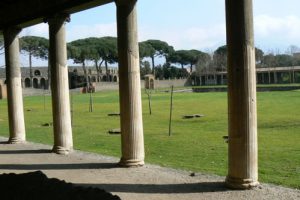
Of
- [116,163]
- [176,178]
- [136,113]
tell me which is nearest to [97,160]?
[116,163]

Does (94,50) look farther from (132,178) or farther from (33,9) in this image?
(132,178)

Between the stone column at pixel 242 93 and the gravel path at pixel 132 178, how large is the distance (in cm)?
32

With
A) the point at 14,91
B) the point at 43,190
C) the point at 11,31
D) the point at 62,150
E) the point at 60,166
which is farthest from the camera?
the point at 14,91

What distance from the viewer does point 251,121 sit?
789 cm

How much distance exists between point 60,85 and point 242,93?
6011 millimetres

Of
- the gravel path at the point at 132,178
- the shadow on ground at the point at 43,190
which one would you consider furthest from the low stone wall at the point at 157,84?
the shadow on ground at the point at 43,190

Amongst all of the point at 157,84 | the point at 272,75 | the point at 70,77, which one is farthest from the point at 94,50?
the point at 272,75

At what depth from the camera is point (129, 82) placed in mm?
10195

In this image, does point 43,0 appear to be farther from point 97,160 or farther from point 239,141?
point 239,141

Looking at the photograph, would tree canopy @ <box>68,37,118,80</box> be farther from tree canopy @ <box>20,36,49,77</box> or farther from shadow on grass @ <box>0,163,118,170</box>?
shadow on grass @ <box>0,163,118,170</box>

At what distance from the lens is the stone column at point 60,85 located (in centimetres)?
1249

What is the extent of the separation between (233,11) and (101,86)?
90689mm

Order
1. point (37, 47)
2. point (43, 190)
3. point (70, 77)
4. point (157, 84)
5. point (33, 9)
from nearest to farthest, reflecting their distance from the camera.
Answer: point (43, 190) < point (33, 9) < point (37, 47) < point (70, 77) < point (157, 84)

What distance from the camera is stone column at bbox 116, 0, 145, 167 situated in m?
10.1
